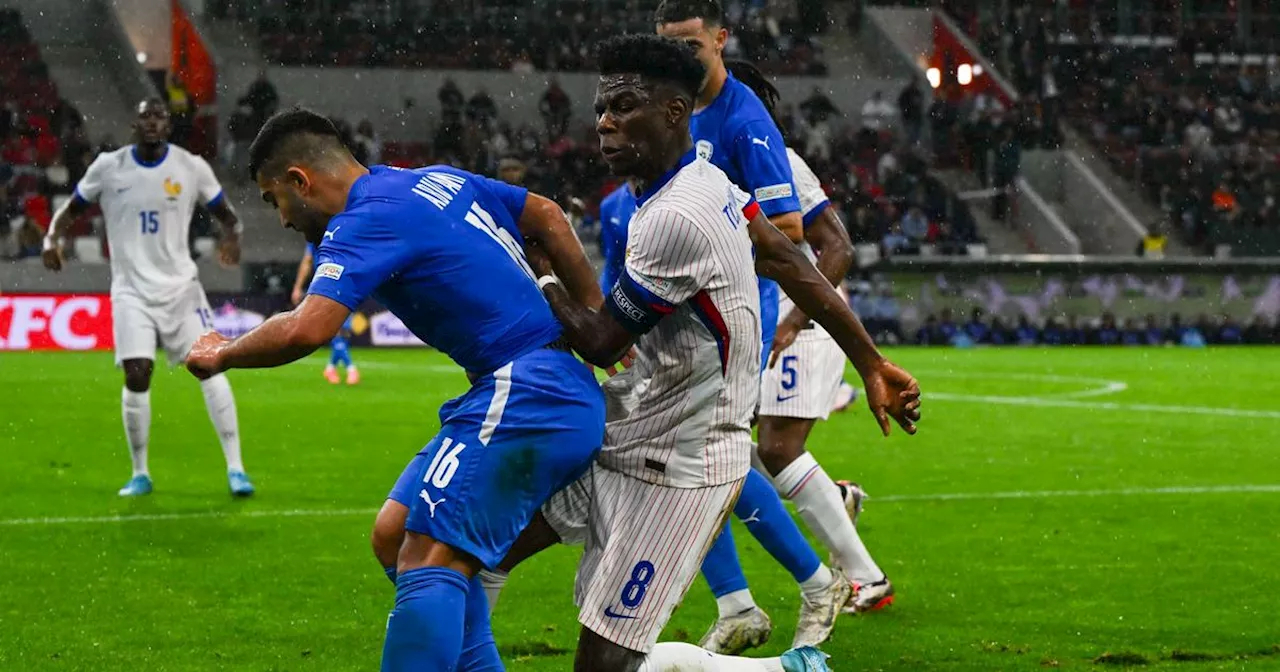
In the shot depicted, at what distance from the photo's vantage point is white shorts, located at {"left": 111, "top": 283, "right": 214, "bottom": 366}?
9.84 meters

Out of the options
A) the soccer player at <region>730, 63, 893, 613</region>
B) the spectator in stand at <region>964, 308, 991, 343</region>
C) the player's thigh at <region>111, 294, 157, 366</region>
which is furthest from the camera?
the spectator in stand at <region>964, 308, 991, 343</region>

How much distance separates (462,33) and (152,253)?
25.1m

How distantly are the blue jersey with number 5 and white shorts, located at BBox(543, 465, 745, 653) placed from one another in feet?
1.49

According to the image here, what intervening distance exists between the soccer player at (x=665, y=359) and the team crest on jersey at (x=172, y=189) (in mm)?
6468

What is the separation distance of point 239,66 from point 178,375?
13492 mm

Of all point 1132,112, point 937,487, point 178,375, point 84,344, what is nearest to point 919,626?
point 937,487

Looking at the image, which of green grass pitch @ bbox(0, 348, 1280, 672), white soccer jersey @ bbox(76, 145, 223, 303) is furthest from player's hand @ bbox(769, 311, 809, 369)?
white soccer jersey @ bbox(76, 145, 223, 303)

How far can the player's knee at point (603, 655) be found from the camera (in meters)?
4.03

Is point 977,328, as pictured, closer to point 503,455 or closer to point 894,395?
point 894,395

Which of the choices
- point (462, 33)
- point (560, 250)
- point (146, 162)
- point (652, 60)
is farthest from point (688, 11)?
point (462, 33)

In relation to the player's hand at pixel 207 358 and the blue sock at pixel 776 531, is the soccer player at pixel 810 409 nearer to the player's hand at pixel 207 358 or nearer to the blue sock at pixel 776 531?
the blue sock at pixel 776 531

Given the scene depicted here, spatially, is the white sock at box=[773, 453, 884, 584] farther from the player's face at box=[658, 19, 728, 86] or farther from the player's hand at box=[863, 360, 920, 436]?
the player's hand at box=[863, 360, 920, 436]

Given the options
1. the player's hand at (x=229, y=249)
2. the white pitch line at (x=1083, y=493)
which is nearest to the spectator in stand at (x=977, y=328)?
the white pitch line at (x=1083, y=493)

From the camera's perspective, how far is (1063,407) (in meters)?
16.3
